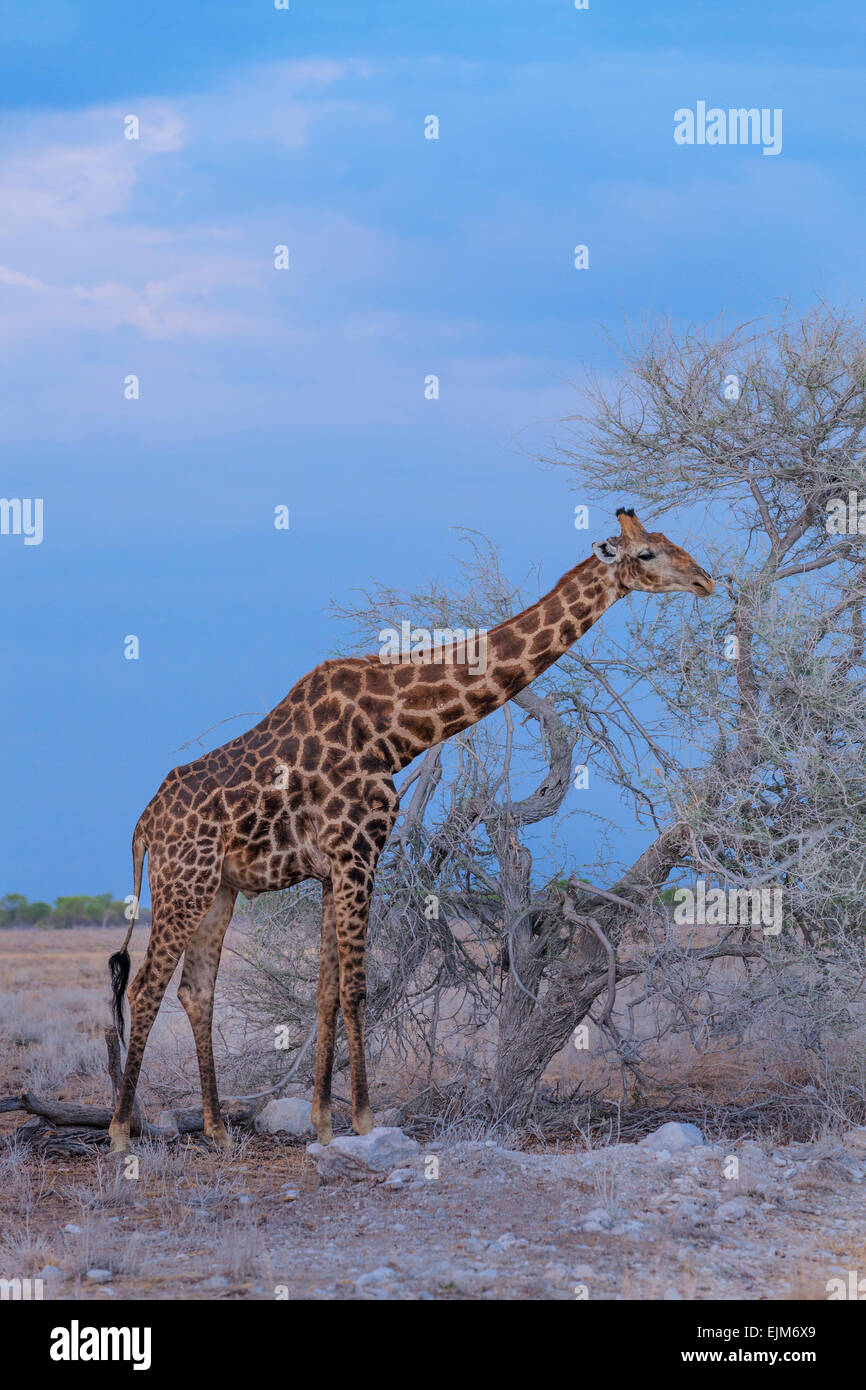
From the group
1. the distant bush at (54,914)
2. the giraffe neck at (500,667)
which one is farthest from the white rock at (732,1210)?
the distant bush at (54,914)

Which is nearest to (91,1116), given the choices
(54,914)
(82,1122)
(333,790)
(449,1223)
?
(82,1122)

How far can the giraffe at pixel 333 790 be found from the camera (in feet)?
29.5

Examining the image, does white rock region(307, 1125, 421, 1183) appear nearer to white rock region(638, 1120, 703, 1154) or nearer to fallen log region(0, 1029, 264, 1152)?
white rock region(638, 1120, 703, 1154)

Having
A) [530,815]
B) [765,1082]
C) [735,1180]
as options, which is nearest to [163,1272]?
[735,1180]

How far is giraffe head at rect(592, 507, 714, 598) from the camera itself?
8984 mm

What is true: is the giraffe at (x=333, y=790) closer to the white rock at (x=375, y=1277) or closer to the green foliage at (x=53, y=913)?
the white rock at (x=375, y=1277)

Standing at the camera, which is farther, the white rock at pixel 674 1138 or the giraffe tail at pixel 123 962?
the giraffe tail at pixel 123 962

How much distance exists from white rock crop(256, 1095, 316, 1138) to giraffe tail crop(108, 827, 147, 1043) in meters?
1.34

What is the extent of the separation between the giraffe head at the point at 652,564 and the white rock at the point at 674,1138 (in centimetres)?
364

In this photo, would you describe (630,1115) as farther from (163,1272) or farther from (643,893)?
(163,1272)

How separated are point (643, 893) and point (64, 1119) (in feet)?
15.6

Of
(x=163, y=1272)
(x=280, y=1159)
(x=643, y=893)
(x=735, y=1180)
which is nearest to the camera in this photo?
(x=163, y=1272)

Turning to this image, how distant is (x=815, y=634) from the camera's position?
31.8ft

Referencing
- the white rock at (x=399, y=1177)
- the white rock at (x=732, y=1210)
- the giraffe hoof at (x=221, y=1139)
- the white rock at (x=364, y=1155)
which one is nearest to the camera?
the white rock at (x=732, y=1210)
